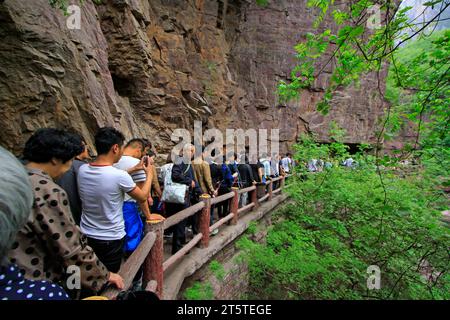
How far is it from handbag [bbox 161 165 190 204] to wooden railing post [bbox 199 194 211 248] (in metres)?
0.53

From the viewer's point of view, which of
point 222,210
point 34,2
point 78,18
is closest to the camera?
point 34,2

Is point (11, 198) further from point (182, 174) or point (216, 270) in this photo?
point (216, 270)

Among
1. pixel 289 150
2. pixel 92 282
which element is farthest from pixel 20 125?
pixel 289 150

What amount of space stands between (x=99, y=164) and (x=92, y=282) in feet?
3.11

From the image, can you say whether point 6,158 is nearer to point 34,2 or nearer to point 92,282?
point 92,282

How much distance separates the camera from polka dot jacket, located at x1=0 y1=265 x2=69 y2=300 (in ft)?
2.74

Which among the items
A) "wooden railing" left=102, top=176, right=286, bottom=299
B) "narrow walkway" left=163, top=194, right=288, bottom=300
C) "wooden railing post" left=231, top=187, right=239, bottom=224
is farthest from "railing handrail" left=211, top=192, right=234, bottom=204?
"narrow walkway" left=163, top=194, right=288, bottom=300

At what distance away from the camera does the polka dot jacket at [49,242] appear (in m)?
0.99

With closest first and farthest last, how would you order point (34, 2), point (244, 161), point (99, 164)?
1. point (99, 164)
2. point (34, 2)
3. point (244, 161)

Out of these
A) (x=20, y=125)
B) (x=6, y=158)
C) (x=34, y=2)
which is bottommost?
(x=6, y=158)

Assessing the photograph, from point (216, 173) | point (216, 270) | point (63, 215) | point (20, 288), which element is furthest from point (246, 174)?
point (20, 288)

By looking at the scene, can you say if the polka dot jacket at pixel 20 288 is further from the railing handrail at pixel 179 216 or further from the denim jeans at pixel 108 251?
the railing handrail at pixel 179 216

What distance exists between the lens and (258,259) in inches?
210
